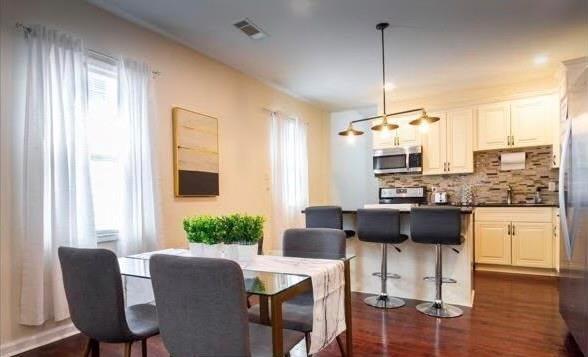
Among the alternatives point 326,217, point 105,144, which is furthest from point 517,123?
point 105,144

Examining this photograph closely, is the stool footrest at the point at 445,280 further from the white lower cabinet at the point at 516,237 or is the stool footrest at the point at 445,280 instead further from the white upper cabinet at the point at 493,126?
the white upper cabinet at the point at 493,126

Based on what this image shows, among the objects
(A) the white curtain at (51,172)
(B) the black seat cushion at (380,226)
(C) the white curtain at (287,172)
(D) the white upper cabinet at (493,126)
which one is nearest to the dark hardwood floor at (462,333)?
(A) the white curtain at (51,172)

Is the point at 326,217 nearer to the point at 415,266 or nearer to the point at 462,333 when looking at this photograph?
the point at 415,266

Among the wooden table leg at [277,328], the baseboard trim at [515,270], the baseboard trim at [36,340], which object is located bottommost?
the baseboard trim at [515,270]

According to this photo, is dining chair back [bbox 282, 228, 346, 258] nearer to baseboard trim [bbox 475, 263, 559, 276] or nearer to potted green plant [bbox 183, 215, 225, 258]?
potted green plant [bbox 183, 215, 225, 258]

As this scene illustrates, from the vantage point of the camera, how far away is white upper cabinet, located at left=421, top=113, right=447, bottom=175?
5207 millimetres

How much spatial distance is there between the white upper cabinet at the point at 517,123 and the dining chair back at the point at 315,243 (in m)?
3.73

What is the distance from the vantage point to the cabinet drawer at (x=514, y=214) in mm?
4395

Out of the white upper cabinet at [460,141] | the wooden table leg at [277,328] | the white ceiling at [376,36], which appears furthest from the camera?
the white upper cabinet at [460,141]

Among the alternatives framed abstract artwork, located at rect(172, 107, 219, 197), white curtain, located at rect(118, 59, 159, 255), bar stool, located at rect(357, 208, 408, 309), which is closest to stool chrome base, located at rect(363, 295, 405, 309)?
bar stool, located at rect(357, 208, 408, 309)

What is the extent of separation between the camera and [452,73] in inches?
178

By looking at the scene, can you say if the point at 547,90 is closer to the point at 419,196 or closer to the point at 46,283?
the point at 419,196

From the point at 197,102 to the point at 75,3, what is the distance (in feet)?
4.41

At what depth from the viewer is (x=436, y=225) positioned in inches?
118
